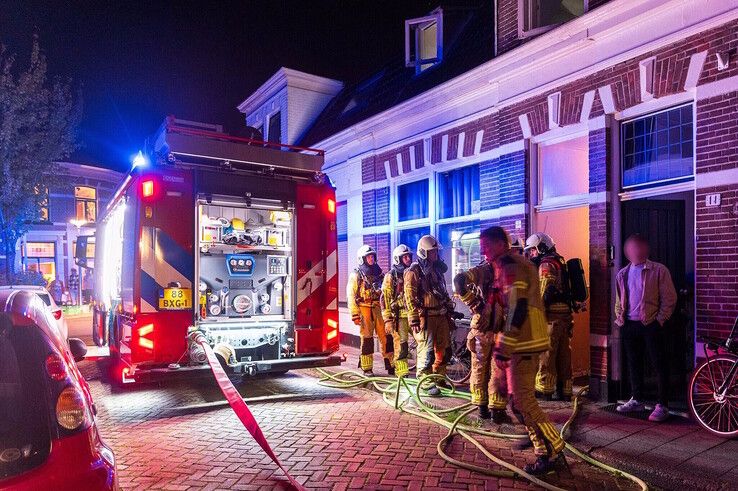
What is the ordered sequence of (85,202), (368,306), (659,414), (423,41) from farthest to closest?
(85,202) < (423,41) < (368,306) < (659,414)

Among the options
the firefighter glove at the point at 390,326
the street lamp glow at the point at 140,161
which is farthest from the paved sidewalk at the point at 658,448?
the street lamp glow at the point at 140,161

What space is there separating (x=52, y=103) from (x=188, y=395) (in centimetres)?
2037

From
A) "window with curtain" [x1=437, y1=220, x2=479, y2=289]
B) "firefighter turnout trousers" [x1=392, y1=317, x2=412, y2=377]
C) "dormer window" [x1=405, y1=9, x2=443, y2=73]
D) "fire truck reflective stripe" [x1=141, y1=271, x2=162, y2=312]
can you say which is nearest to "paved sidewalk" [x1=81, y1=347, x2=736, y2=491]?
"firefighter turnout trousers" [x1=392, y1=317, x2=412, y2=377]

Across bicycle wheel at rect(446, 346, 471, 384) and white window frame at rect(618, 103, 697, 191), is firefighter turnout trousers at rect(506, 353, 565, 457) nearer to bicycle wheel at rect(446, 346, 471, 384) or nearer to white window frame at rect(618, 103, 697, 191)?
white window frame at rect(618, 103, 697, 191)

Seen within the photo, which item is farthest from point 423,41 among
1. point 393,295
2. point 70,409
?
point 70,409

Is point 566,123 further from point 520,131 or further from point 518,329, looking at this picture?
point 518,329

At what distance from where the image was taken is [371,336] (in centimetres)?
856

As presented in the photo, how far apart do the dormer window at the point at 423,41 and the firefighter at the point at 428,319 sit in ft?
20.1

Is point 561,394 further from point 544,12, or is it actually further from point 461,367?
point 544,12

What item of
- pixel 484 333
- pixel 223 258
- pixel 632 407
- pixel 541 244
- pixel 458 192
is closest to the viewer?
pixel 484 333

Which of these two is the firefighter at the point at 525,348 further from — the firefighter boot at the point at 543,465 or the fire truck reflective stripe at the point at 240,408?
the fire truck reflective stripe at the point at 240,408

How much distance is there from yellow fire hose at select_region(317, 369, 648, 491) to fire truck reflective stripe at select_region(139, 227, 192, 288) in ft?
8.98

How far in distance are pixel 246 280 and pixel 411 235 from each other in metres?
4.54

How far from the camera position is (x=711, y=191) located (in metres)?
5.86
